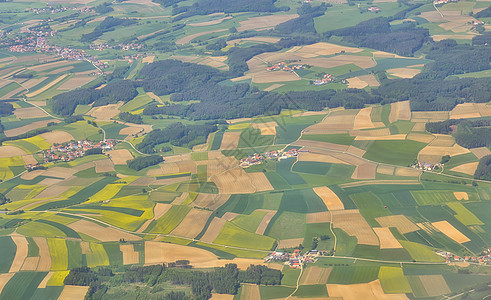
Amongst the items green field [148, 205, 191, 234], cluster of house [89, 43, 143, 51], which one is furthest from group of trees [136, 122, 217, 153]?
cluster of house [89, 43, 143, 51]

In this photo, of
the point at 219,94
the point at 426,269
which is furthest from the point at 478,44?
the point at 426,269

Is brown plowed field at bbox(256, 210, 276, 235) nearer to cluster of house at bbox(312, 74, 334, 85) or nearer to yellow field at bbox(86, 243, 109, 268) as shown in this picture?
yellow field at bbox(86, 243, 109, 268)

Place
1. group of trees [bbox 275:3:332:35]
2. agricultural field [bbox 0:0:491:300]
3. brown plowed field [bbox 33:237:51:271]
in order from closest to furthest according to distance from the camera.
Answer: agricultural field [bbox 0:0:491:300], brown plowed field [bbox 33:237:51:271], group of trees [bbox 275:3:332:35]

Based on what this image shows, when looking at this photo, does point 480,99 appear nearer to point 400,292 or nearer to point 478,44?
point 478,44

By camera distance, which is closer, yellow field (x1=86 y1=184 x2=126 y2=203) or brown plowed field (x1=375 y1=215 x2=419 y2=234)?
brown plowed field (x1=375 y1=215 x2=419 y2=234)

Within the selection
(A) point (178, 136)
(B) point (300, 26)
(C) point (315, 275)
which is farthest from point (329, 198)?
(B) point (300, 26)

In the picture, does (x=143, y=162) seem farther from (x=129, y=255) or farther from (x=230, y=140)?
(x=129, y=255)
